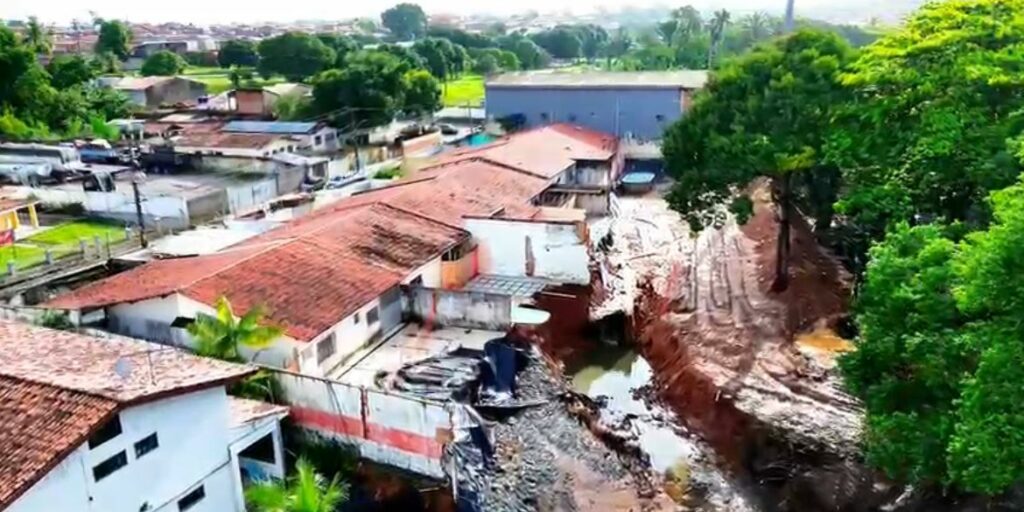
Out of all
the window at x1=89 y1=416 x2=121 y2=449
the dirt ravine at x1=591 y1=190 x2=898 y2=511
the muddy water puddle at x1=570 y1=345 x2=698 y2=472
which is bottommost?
the muddy water puddle at x1=570 y1=345 x2=698 y2=472

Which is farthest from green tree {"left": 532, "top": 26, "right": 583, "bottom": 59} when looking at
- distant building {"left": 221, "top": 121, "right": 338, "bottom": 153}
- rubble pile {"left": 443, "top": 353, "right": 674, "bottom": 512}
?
rubble pile {"left": 443, "top": 353, "right": 674, "bottom": 512}

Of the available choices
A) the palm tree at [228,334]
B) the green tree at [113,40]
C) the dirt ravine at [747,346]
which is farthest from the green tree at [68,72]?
the palm tree at [228,334]

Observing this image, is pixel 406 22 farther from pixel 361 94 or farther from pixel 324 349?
pixel 324 349

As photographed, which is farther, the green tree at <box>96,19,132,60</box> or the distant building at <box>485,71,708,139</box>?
the green tree at <box>96,19,132,60</box>

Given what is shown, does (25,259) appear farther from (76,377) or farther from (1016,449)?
(1016,449)

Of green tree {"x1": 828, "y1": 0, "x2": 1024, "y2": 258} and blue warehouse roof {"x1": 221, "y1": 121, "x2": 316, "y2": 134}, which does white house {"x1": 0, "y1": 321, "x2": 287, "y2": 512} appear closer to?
green tree {"x1": 828, "y1": 0, "x2": 1024, "y2": 258}

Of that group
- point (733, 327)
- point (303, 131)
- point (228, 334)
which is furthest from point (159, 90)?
point (228, 334)

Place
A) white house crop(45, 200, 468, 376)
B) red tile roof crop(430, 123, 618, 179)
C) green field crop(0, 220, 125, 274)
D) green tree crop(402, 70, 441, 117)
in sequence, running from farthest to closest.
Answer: green tree crop(402, 70, 441, 117) < red tile roof crop(430, 123, 618, 179) < green field crop(0, 220, 125, 274) < white house crop(45, 200, 468, 376)
